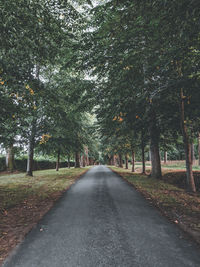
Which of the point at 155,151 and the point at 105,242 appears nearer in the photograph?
the point at 105,242

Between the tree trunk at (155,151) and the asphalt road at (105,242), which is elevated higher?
the tree trunk at (155,151)

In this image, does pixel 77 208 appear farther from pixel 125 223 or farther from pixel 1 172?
pixel 1 172

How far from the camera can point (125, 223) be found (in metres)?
3.92

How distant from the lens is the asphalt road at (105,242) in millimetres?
2484

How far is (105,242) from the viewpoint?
3.04 metres

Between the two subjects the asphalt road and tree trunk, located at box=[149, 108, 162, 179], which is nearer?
the asphalt road

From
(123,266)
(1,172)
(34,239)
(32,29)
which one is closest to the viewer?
(123,266)

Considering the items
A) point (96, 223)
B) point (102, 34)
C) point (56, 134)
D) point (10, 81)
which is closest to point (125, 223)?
point (96, 223)

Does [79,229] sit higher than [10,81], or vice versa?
[10,81]

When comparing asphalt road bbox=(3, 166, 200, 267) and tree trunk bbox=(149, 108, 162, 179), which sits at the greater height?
tree trunk bbox=(149, 108, 162, 179)

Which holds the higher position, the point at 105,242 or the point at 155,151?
the point at 155,151

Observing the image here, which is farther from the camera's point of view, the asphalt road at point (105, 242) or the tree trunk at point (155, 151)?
the tree trunk at point (155, 151)

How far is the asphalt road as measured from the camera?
2.48 metres

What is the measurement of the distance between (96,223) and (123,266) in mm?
1677
